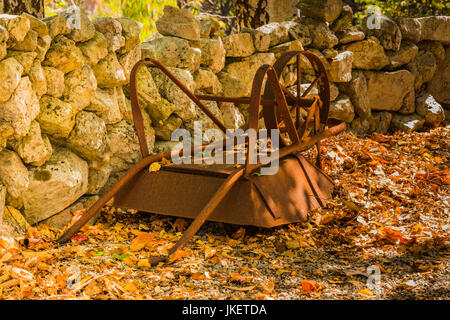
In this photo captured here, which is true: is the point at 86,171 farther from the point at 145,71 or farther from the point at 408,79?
the point at 408,79

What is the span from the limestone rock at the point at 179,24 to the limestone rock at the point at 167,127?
0.76 metres

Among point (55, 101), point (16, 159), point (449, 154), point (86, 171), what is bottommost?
point (449, 154)

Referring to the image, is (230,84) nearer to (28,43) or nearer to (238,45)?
(238,45)

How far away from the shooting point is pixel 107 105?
3.37 m

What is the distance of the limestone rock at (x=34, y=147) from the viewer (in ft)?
9.16

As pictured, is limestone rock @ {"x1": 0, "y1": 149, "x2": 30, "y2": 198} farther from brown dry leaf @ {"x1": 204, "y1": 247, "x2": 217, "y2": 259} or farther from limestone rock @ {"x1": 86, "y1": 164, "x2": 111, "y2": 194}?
brown dry leaf @ {"x1": 204, "y1": 247, "x2": 217, "y2": 259}

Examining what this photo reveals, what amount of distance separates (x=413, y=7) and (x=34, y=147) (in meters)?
7.19

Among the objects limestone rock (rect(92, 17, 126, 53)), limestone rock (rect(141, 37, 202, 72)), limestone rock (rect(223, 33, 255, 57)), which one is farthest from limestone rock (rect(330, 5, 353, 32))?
limestone rock (rect(92, 17, 126, 53))

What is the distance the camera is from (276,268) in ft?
8.38

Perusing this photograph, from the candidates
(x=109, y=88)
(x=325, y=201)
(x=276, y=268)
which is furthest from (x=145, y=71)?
(x=276, y=268)

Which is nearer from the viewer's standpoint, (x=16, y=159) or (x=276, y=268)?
(x=276, y=268)

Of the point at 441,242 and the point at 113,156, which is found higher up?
the point at 113,156
